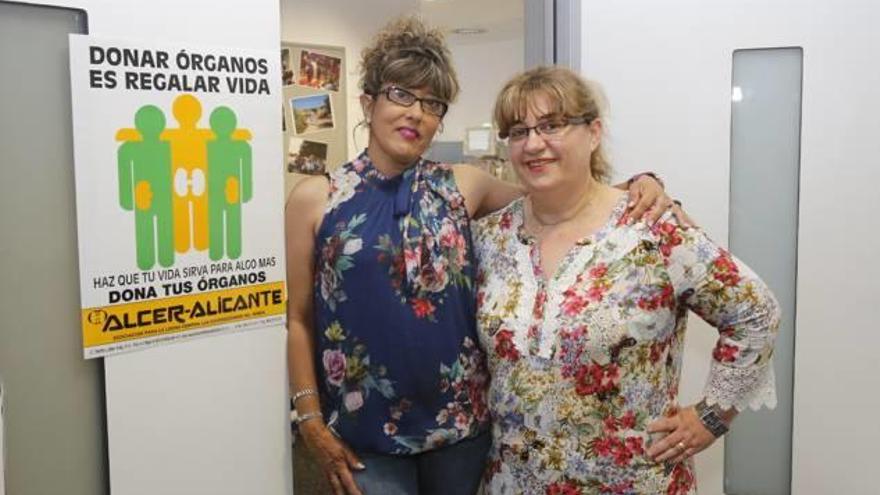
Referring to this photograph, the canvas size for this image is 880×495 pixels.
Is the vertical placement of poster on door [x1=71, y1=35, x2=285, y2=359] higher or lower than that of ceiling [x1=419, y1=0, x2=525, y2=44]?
lower

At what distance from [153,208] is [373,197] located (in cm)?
41

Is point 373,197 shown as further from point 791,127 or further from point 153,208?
point 791,127

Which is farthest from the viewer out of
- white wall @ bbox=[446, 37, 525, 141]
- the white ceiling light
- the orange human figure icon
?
white wall @ bbox=[446, 37, 525, 141]

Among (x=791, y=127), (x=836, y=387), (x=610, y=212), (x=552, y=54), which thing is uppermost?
(x=552, y=54)

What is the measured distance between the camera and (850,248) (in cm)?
169

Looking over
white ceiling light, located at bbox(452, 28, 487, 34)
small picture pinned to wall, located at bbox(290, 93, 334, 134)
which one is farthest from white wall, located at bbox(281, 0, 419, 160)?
white ceiling light, located at bbox(452, 28, 487, 34)

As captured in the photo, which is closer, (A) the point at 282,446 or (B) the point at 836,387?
(A) the point at 282,446

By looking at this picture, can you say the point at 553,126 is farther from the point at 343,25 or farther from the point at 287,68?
the point at 343,25

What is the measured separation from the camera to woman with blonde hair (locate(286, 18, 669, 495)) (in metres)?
1.35

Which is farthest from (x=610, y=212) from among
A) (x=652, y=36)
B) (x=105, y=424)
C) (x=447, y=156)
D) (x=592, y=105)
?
(x=447, y=156)

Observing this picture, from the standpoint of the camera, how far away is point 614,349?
1299 mm

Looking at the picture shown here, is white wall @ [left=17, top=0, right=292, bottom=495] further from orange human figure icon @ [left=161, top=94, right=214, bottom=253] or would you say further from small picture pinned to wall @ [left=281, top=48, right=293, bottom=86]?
small picture pinned to wall @ [left=281, top=48, right=293, bottom=86]

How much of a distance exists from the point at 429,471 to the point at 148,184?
767 millimetres

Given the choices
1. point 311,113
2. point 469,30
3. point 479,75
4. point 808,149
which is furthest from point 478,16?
point 808,149
